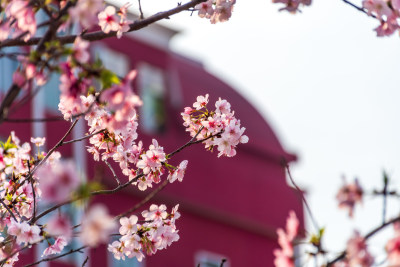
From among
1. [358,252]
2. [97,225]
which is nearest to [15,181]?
[97,225]

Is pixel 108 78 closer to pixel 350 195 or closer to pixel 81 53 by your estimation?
pixel 81 53

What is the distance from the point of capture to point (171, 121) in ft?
77.0

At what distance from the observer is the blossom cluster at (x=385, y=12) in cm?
436

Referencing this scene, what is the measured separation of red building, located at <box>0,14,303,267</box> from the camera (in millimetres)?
21000

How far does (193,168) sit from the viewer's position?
930 inches

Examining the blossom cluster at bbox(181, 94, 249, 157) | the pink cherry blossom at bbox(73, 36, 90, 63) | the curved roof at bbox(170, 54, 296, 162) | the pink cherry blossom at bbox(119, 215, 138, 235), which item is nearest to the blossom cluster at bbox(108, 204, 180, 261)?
the pink cherry blossom at bbox(119, 215, 138, 235)

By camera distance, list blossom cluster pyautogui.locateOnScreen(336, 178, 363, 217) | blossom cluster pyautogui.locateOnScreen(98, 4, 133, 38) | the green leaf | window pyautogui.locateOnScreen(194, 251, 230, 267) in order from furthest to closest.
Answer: window pyautogui.locateOnScreen(194, 251, 230, 267), blossom cluster pyautogui.locateOnScreen(98, 4, 133, 38), blossom cluster pyautogui.locateOnScreen(336, 178, 363, 217), the green leaf

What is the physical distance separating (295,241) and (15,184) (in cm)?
226

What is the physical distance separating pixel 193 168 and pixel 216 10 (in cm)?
1859

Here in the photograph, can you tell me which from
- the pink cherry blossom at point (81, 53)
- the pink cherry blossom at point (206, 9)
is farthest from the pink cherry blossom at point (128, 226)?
the pink cherry blossom at point (81, 53)

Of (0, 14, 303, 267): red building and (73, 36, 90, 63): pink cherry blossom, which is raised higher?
(0, 14, 303, 267): red building

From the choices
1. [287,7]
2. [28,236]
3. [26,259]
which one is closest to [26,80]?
[28,236]

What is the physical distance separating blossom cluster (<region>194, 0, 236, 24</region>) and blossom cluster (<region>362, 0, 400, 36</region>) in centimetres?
92

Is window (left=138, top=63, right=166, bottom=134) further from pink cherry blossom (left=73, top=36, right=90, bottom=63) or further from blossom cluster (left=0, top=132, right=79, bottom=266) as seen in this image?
pink cherry blossom (left=73, top=36, right=90, bottom=63)
